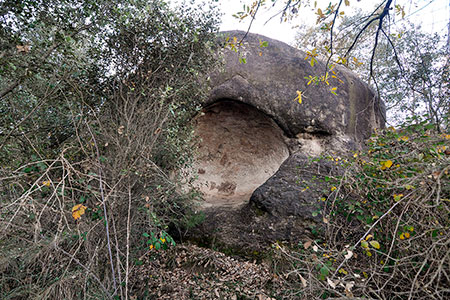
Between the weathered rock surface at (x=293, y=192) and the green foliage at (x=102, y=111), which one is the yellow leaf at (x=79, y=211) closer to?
the green foliage at (x=102, y=111)

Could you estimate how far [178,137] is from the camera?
4.18 m

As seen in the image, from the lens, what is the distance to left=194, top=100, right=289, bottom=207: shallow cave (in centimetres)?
599

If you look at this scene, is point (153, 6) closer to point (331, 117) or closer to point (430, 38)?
point (331, 117)

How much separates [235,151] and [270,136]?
3.19 ft

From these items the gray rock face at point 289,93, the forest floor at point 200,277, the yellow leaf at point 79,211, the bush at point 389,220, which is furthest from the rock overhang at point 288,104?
the yellow leaf at point 79,211

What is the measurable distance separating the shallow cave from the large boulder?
0.08 ft

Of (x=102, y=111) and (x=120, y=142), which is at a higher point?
(x=102, y=111)

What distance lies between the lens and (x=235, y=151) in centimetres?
651

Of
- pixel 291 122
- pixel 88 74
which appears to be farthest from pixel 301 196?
pixel 88 74

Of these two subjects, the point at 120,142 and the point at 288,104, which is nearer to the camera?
the point at 120,142

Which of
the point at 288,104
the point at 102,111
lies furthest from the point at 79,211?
the point at 288,104

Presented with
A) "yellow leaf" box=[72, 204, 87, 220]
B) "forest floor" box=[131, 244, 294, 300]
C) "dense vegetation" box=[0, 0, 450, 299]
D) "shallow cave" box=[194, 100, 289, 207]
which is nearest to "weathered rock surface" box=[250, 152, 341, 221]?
"dense vegetation" box=[0, 0, 450, 299]

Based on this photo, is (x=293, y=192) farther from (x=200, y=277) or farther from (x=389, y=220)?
(x=389, y=220)

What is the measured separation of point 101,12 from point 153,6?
72 cm
